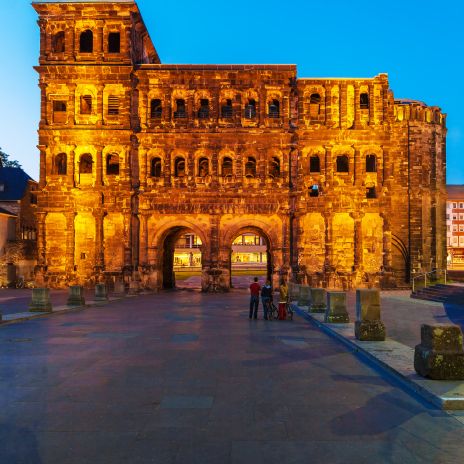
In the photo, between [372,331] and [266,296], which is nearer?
[372,331]

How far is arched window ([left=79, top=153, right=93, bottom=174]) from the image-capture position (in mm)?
36688

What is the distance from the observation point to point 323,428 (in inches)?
232

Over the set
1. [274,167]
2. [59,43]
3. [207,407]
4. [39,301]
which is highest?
[59,43]

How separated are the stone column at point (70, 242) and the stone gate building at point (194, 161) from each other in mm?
106

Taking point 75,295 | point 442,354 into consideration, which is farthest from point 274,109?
point 442,354

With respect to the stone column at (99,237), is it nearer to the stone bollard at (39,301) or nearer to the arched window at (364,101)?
the stone bollard at (39,301)

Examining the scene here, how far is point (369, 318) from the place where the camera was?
11.9 m

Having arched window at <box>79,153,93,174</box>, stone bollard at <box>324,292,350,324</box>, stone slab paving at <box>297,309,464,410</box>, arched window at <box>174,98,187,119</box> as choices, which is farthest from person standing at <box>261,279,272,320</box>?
arched window at <box>79,153,93,174</box>

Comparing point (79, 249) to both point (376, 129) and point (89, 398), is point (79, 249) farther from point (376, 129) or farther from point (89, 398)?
point (89, 398)

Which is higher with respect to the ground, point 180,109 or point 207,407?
point 180,109

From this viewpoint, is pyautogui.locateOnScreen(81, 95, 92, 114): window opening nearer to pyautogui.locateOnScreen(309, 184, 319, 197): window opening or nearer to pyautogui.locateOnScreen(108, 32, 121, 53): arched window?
pyautogui.locateOnScreen(108, 32, 121, 53): arched window

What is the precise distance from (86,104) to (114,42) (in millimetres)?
5461

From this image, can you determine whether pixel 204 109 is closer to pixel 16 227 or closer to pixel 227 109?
pixel 227 109

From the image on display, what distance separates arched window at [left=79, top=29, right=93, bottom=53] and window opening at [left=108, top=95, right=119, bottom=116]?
4800mm
